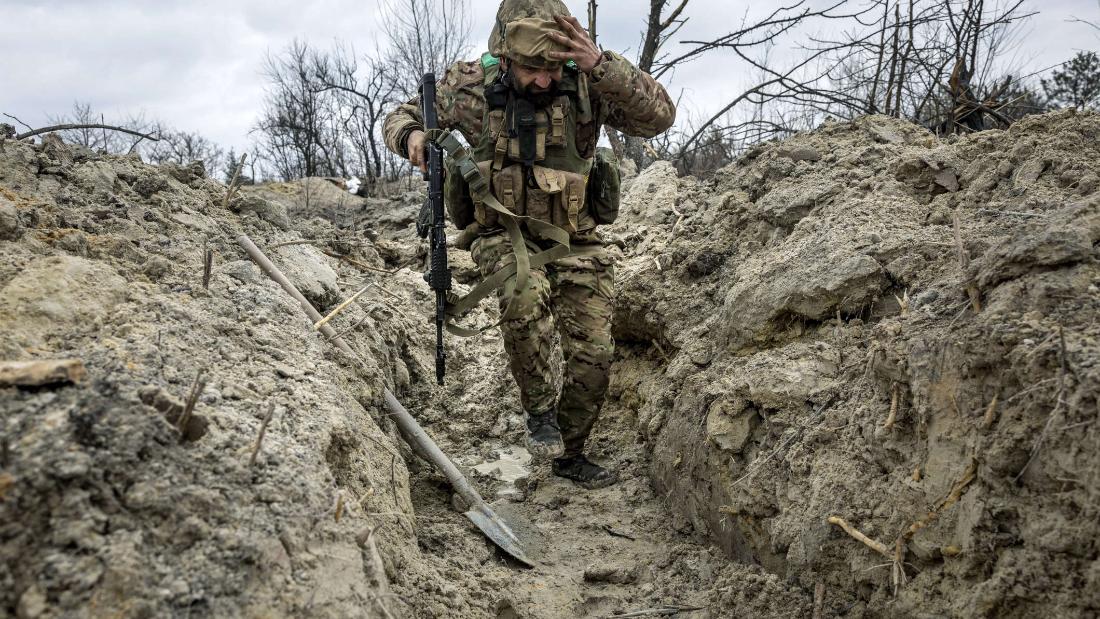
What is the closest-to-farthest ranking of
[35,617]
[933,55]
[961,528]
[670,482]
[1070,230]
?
[35,617] < [961,528] < [1070,230] < [670,482] < [933,55]

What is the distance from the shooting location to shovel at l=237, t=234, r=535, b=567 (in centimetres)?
300

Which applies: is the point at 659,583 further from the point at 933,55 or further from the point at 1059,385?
the point at 933,55

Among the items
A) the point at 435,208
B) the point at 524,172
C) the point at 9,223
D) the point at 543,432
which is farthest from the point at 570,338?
the point at 9,223

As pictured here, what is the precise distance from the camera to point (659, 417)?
3.52m

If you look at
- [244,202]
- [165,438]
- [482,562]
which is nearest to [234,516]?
[165,438]

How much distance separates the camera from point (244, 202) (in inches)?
155

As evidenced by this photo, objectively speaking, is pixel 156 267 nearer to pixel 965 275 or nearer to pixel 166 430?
pixel 166 430

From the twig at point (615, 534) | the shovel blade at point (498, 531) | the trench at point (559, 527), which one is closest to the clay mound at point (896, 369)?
the trench at point (559, 527)

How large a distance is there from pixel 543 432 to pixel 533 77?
169 centimetres

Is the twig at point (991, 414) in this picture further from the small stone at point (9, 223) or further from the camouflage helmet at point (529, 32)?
the small stone at point (9, 223)

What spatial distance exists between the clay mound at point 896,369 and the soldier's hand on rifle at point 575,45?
1.22 meters

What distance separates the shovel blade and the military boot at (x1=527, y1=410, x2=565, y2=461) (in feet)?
1.87

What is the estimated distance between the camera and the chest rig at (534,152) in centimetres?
344

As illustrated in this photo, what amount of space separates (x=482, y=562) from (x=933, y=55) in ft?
19.2
